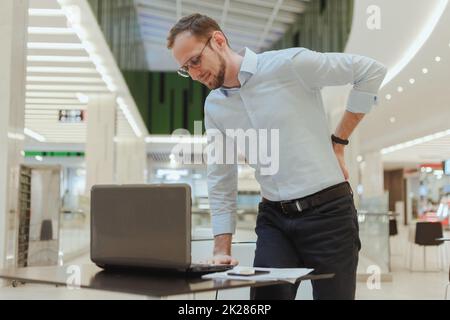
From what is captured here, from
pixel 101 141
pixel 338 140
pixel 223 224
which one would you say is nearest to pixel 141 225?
pixel 223 224

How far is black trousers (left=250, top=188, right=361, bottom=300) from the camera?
159 cm

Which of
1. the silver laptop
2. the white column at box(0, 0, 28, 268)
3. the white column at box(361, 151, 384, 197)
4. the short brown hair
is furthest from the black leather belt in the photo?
the white column at box(361, 151, 384, 197)

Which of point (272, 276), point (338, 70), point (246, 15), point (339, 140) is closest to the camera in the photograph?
point (272, 276)

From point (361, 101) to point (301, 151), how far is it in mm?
251

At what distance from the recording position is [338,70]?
1606 mm

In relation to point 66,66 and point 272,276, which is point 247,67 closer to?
point 272,276

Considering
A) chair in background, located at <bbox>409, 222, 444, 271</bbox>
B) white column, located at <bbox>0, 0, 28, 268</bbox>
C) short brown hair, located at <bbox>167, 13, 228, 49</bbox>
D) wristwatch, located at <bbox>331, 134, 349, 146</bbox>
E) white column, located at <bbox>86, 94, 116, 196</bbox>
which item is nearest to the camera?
short brown hair, located at <bbox>167, 13, 228, 49</bbox>

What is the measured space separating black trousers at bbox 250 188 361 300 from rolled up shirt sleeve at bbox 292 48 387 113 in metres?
0.33

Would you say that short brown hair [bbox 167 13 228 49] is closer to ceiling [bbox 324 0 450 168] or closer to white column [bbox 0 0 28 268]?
white column [bbox 0 0 28 268]

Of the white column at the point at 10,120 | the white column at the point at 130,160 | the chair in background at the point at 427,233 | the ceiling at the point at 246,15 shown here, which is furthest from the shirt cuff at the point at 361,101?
the white column at the point at 130,160

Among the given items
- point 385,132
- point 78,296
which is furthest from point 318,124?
point 385,132

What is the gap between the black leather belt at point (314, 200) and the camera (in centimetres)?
161
